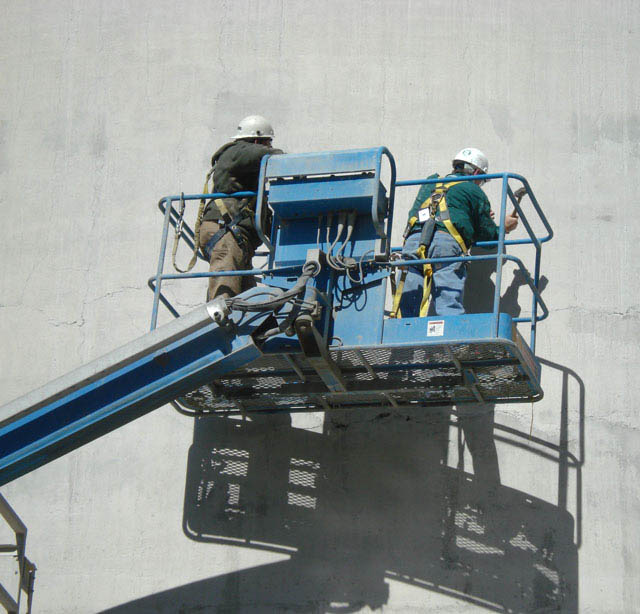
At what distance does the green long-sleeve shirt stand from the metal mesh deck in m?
1.27

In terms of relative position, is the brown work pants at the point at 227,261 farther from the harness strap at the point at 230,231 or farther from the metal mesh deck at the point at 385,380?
the metal mesh deck at the point at 385,380

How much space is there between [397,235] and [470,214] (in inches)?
54.7

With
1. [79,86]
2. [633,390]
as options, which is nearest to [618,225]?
[633,390]

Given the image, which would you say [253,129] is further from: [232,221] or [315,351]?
[315,351]

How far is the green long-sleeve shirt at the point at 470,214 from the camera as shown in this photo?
32.9ft

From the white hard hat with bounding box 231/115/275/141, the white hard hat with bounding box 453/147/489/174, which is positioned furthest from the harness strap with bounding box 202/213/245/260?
the white hard hat with bounding box 453/147/489/174

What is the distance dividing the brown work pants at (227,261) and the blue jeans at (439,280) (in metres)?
1.33

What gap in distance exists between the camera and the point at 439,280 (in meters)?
9.84

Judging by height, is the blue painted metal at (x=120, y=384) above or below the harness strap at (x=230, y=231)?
below

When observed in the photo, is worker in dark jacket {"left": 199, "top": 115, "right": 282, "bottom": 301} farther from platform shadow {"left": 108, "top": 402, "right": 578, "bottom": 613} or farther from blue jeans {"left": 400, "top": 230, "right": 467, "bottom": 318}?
platform shadow {"left": 108, "top": 402, "right": 578, "bottom": 613}

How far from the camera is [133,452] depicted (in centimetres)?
1093

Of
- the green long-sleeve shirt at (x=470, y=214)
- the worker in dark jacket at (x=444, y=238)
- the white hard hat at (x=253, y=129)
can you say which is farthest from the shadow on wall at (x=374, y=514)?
the white hard hat at (x=253, y=129)

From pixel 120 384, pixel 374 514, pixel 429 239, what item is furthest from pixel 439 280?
pixel 120 384

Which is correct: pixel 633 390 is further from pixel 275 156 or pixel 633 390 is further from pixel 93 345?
pixel 93 345
